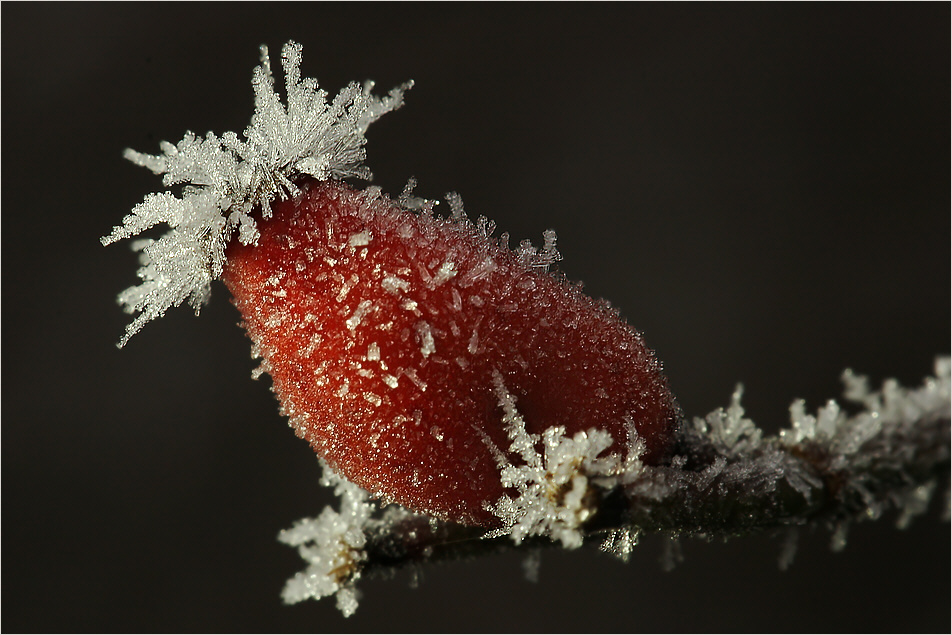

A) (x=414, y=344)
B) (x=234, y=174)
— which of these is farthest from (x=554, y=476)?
(x=234, y=174)

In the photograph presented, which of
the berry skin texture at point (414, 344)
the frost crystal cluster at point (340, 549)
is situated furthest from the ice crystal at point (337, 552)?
the berry skin texture at point (414, 344)

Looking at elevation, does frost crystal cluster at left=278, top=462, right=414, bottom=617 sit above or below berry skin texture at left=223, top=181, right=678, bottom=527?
below

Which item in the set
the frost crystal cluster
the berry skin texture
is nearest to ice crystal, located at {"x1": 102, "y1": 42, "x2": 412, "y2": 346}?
the berry skin texture

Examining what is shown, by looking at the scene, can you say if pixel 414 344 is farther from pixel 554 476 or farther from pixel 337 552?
pixel 337 552

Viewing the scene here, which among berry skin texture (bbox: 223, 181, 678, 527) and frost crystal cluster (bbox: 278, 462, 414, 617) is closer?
berry skin texture (bbox: 223, 181, 678, 527)

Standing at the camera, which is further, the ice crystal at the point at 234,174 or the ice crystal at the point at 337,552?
the ice crystal at the point at 337,552

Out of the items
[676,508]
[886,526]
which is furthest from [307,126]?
[886,526]

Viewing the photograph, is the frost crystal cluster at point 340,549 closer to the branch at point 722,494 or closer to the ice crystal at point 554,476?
the branch at point 722,494

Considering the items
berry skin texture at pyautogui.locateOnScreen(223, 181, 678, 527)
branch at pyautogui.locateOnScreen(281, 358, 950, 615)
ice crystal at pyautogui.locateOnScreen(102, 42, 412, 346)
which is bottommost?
branch at pyautogui.locateOnScreen(281, 358, 950, 615)

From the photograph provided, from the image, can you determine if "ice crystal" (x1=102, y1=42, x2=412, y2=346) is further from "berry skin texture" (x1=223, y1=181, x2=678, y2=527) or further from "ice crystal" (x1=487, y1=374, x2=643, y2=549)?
"ice crystal" (x1=487, y1=374, x2=643, y2=549)
